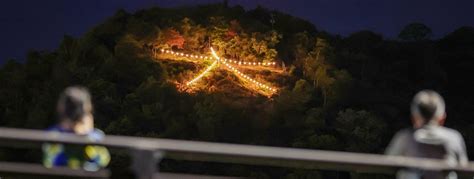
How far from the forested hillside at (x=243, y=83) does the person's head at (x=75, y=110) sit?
25.1 meters

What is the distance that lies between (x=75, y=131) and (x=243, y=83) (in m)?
35.8

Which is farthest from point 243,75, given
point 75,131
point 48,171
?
point 48,171

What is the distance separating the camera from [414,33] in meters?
45.0

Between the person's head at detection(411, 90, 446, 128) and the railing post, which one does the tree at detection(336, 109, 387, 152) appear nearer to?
the person's head at detection(411, 90, 446, 128)

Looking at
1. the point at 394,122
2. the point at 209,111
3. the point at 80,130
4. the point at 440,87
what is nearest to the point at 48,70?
the point at 209,111

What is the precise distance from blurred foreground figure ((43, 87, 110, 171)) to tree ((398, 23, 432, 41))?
4259 centimetres

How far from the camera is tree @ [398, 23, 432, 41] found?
147ft

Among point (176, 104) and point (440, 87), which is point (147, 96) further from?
point (440, 87)

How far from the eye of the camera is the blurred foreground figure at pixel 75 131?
363 cm

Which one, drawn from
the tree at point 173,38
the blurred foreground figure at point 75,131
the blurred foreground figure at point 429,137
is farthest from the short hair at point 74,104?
the tree at point 173,38

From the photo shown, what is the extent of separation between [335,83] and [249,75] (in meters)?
5.99

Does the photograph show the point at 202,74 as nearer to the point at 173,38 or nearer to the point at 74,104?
the point at 173,38

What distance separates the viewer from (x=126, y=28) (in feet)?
133

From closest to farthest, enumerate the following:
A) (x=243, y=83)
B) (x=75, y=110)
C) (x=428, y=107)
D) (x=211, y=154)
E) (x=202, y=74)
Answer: (x=211, y=154)
(x=428, y=107)
(x=75, y=110)
(x=202, y=74)
(x=243, y=83)
